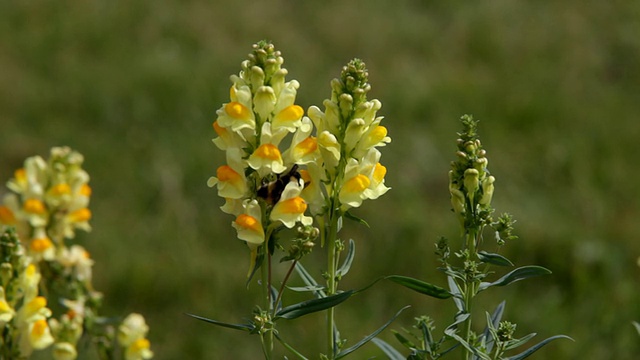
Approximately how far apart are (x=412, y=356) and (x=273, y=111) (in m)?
0.53

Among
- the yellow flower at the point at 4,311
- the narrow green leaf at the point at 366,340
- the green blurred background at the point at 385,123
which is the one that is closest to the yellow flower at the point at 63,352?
the yellow flower at the point at 4,311

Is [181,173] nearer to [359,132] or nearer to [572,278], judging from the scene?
[572,278]

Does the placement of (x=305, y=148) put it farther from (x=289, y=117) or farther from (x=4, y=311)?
(x=4, y=311)

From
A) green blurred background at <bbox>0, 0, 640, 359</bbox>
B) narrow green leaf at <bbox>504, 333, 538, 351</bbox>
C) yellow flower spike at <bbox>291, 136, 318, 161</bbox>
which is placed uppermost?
green blurred background at <bbox>0, 0, 640, 359</bbox>

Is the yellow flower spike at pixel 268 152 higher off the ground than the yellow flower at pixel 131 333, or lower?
higher

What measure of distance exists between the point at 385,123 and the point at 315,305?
3.63 metres

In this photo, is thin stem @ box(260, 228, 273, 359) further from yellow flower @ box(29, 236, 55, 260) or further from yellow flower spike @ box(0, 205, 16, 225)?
yellow flower spike @ box(0, 205, 16, 225)

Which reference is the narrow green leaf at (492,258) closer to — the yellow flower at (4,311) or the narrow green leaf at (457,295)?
the narrow green leaf at (457,295)

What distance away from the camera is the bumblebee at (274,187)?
176cm

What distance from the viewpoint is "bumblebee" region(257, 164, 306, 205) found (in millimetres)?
1764

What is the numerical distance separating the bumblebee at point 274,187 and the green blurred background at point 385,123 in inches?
75.1

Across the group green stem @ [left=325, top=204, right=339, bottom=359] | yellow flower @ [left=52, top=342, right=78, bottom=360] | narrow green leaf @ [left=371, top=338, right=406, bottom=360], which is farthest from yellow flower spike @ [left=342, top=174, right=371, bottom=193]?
yellow flower @ [left=52, top=342, right=78, bottom=360]

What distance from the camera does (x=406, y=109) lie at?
17.6 feet

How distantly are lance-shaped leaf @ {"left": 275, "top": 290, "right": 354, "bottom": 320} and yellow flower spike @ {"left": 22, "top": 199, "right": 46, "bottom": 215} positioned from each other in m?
1.27
